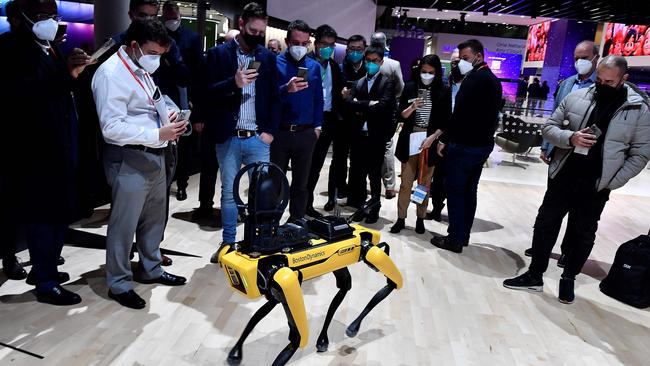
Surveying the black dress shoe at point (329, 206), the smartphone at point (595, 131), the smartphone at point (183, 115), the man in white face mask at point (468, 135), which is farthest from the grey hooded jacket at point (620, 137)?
the black dress shoe at point (329, 206)

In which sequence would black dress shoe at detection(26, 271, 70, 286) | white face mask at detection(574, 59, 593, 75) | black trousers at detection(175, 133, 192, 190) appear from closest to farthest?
1. black dress shoe at detection(26, 271, 70, 286)
2. white face mask at detection(574, 59, 593, 75)
3. black trousers at detection(175, 133, 192, 190)

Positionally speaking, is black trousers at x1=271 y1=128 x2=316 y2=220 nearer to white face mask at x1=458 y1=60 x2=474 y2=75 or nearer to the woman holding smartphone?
the woman holding smartphone

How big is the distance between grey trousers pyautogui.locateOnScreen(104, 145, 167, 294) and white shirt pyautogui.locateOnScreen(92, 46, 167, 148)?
117 millimetres

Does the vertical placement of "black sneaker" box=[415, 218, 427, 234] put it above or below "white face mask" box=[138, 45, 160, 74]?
below

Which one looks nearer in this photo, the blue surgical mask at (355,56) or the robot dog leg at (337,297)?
the robot dog leg at (337,297)

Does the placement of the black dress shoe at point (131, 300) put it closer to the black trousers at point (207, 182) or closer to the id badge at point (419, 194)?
the black trousers at point (207, 182)

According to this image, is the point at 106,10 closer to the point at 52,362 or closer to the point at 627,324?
the point at 52,362

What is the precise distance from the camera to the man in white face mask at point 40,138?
234cm

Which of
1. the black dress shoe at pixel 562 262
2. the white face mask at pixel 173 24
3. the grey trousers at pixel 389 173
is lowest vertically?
the black dress shoe at pixel 562 262

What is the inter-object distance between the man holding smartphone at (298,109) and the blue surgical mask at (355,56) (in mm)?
953

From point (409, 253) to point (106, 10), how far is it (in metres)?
3.20

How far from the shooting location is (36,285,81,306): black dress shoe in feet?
8.50

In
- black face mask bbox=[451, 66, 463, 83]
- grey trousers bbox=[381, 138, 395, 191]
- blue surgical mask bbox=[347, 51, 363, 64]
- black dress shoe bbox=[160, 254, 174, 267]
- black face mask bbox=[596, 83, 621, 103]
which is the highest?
blue surgical mask bbox=[347, 51, 363, 64]

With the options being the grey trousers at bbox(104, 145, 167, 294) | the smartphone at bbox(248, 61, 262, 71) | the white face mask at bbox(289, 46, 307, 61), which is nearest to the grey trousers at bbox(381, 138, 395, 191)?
the white face mask at bbox(289, 46, 307, 61)
